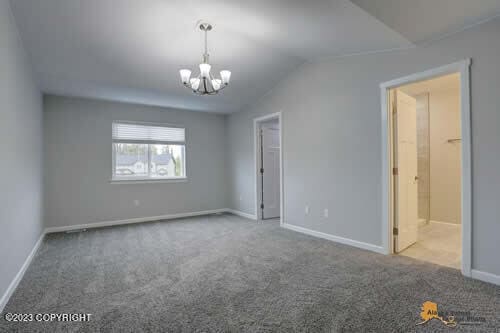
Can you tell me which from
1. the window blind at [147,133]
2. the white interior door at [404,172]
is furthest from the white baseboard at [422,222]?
the window blind at [147,133]

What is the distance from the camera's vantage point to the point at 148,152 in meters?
5.84

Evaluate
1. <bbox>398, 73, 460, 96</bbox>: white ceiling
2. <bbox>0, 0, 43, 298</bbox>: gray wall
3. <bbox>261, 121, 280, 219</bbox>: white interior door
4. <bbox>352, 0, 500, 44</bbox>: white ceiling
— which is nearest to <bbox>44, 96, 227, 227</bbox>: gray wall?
<bbox>0, 0, 43, 298</bbox>: gray wall

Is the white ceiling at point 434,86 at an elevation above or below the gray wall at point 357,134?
above

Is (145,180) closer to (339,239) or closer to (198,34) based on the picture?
(198,34)

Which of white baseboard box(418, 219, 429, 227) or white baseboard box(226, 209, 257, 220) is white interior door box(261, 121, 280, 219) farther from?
white baseboard box(418, 219, 429, 227)

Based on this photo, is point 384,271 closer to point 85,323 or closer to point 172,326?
point 172,326

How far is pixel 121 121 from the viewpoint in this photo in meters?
5.46

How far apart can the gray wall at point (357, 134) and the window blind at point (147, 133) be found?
1.88 metres

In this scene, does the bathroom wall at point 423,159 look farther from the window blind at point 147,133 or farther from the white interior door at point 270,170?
the window blind at point 147,133

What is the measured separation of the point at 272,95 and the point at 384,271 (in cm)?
363

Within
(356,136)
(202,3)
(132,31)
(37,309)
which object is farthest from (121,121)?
(356,136)

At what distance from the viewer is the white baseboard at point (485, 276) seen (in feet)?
8.29

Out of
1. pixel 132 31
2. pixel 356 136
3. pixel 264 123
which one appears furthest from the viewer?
pixel 264 123

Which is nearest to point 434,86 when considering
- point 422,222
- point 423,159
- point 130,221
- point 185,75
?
point 423,159
